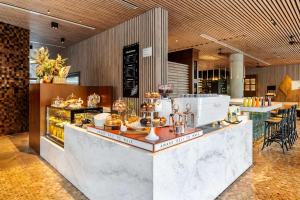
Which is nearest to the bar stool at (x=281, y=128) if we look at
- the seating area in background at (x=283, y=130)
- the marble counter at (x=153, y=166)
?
the seating area in background at (x=283, y=130)

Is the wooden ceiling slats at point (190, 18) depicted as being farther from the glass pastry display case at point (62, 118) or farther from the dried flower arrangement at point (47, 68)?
the glass pastry display case at point (62, 118)

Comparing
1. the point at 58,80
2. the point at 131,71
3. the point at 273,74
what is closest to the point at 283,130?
the point at 131,71

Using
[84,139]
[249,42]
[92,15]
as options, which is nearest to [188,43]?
[249,42]

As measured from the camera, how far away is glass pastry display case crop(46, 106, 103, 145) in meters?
3.43

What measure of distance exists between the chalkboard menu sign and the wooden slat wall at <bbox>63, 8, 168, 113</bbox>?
0.51 ft

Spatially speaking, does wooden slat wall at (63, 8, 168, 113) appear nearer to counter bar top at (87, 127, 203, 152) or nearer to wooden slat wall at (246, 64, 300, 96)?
counter bar top at (87, 127, 203, 152)

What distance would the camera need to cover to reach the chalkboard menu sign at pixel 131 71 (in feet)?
17.6

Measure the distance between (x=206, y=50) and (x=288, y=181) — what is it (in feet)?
23.1

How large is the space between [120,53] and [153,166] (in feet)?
15.5

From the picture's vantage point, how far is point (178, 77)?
21.8 feet

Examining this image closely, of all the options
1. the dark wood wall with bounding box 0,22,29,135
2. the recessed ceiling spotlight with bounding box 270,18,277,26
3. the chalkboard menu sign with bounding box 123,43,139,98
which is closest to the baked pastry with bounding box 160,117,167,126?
the chalkboard menu sign with bounding box 123,43,139,98

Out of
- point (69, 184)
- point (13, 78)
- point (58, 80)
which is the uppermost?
point (13, 78)

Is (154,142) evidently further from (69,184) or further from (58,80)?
(58,80)

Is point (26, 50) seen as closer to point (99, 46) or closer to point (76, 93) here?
point (99, 46)
